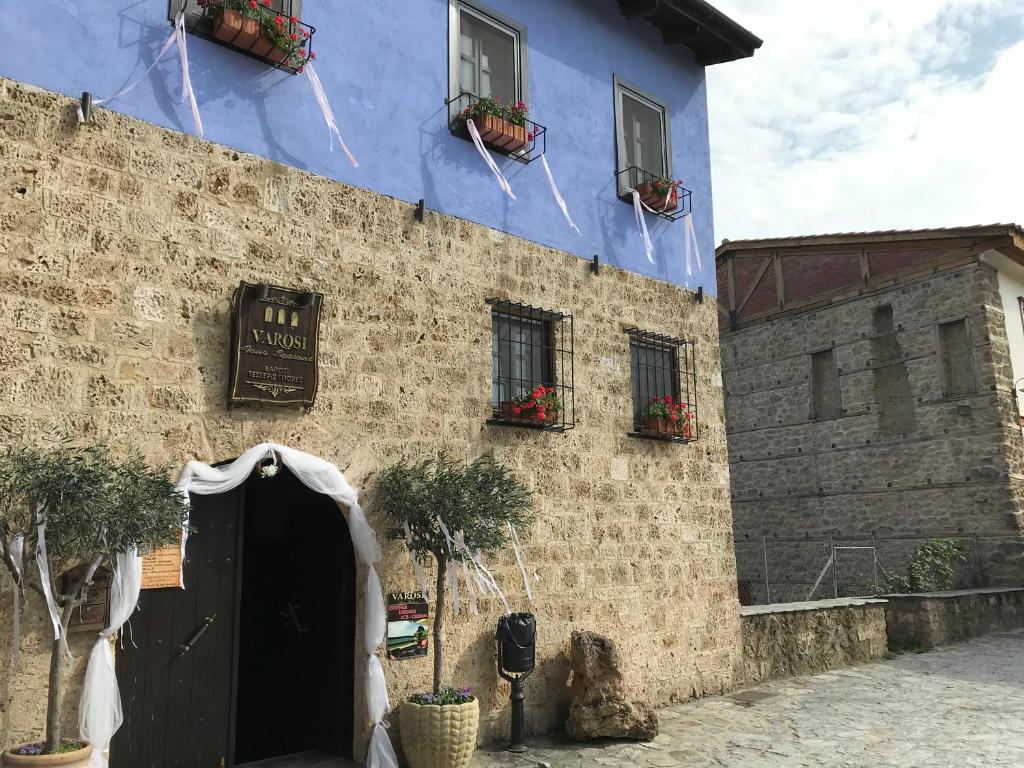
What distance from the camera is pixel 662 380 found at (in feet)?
29.1

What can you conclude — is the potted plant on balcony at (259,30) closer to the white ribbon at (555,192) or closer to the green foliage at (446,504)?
the white ribbon at (555,192)

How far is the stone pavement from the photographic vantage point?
6.09 metres

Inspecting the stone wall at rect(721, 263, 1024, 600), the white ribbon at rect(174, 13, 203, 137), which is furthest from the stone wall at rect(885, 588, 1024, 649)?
the white ribbon at rect(174, 13, 203, 137)

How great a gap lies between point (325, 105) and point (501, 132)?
162 cm

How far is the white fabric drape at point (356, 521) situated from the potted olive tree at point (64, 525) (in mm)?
629

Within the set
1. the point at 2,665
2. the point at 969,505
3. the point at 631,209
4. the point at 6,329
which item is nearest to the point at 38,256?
the point at 6,329

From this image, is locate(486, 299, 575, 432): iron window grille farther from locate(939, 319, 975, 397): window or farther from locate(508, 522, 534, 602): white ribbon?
locate(939, 319, 975, 397): window

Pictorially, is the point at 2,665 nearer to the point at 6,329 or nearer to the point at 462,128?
the point at 6,329

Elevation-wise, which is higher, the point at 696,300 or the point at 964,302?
the point at 964,302

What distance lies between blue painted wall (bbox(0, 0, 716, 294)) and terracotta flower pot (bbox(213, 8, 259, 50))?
0.11 meters

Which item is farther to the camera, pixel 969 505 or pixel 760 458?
pixel 760 458

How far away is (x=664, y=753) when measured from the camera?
6.31m

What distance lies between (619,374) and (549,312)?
1014mm

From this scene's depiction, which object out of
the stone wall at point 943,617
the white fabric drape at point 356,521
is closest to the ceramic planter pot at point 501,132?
the white fabric drape at point 356,521
